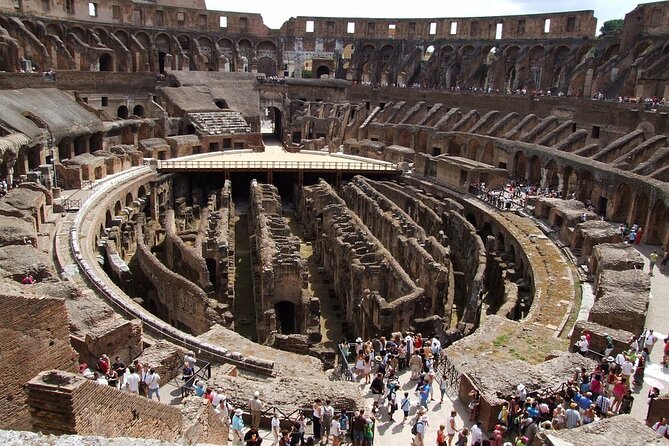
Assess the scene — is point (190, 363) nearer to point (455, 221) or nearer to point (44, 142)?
point (455, 221)

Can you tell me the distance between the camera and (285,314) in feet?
74.4

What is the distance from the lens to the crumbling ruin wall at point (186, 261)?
2203 cm

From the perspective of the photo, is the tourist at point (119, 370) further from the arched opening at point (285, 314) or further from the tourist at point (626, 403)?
the tourist at point (626, 403)

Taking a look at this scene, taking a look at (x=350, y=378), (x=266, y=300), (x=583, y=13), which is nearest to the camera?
(x=350, y=378)

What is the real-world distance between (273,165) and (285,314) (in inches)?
838

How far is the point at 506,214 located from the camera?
3105 centimetres

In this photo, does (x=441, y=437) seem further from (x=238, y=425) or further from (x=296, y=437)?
(x=238, y=425)

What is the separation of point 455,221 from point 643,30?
25.0 meters

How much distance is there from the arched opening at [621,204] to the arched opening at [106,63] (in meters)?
44.8

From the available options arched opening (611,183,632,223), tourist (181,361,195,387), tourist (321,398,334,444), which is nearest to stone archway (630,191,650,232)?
arched opening (611,183,632,223)

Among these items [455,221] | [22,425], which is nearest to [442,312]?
[455,221]

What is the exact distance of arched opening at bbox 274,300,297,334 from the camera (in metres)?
22.5

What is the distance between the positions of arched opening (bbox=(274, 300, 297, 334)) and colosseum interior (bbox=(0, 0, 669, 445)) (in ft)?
0.21

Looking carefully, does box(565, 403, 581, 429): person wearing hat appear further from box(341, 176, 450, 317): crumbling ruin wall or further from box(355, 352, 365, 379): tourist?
box(341, 176, 450, 317): crumbling ruin wall
